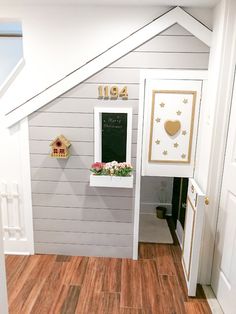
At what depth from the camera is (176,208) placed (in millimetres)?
3207

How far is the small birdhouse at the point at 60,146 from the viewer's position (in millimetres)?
2322

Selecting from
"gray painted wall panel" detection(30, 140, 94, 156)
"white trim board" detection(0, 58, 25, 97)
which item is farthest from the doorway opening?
"white trim board" detection(0, 58, 25, 97)

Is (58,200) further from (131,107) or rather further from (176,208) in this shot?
(176,208)

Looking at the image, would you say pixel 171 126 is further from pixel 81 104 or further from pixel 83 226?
pixel 83 226

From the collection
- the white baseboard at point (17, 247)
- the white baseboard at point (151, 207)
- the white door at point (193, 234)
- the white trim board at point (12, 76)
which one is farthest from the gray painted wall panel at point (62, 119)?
the white baseboard at point (151, 207)

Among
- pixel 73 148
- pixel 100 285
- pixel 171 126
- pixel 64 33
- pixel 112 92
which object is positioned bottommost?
pixel 100 285

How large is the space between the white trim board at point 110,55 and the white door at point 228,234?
721mm

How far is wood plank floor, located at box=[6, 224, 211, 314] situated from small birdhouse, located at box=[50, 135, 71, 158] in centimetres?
110

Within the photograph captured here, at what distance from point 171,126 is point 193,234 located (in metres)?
0.94

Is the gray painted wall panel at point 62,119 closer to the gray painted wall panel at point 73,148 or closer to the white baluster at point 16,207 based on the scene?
the gray painted wall panel at point 73,148

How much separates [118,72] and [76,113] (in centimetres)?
53

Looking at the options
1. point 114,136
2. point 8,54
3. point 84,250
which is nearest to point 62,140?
point 114,136

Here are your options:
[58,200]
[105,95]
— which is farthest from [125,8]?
[58,200]

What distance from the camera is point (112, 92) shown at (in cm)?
226
